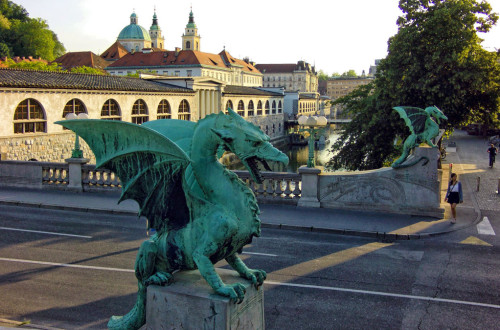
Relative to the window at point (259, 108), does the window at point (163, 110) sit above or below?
below

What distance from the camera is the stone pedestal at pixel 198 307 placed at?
411cm

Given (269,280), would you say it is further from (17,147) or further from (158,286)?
(17,147)

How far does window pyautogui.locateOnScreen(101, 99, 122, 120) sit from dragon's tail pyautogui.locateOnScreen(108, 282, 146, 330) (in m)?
35.9

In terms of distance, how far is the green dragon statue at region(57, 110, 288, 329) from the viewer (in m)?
4.20

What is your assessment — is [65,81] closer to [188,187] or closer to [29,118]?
[29,118]

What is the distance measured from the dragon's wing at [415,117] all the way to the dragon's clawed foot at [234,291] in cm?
1295

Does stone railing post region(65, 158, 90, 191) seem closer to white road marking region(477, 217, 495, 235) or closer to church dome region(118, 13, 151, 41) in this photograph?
white road marking region(477, 217, 495, 235)

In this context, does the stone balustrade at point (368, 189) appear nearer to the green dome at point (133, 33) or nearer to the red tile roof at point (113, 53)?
the red tile roof at point (113, 53)

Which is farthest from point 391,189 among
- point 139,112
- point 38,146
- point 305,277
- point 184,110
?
point 184,110

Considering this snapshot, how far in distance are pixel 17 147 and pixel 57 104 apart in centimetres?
449

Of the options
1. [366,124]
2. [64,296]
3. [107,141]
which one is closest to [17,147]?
[366,124]

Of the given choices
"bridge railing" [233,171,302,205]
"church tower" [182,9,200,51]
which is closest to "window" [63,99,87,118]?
"bridge railing" [233,171,302,205]

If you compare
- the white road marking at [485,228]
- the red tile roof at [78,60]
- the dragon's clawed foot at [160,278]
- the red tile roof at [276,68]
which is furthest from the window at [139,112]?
the red tile roof at [276,68]

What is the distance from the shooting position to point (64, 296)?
8.82 m
